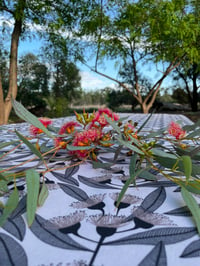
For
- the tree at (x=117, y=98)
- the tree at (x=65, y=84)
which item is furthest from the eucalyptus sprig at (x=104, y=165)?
the tree at (x=117, y=98)

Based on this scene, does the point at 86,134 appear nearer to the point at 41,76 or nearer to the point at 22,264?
the point at 22,264

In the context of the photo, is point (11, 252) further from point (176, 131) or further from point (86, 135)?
point (176, 131)

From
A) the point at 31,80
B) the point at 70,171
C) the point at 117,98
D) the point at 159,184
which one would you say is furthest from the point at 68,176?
the point at 117,98

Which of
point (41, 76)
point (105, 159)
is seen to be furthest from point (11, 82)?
point (41, 76)

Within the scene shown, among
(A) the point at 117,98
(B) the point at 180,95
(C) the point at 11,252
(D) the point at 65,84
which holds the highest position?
Result: (D) the point at 65,84

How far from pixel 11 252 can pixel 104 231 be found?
0.07 metres

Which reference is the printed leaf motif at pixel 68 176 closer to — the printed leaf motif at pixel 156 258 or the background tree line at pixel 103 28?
the printed leaf motif at pixel 156 258

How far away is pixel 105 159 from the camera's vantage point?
0.43m

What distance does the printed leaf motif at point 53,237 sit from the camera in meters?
0.16

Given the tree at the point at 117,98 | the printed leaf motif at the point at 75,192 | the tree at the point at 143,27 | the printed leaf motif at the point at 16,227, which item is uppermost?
the tree at the point at 143,27

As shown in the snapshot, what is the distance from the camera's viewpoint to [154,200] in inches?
9.2

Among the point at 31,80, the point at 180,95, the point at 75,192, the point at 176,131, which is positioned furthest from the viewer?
the point at 180,95

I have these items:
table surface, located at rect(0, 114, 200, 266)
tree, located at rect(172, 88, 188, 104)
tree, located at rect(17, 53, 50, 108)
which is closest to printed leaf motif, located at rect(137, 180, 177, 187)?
table surface, located at rect(0, 114, 200, 266)

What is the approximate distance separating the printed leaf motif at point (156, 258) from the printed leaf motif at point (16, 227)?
0.31 feet
